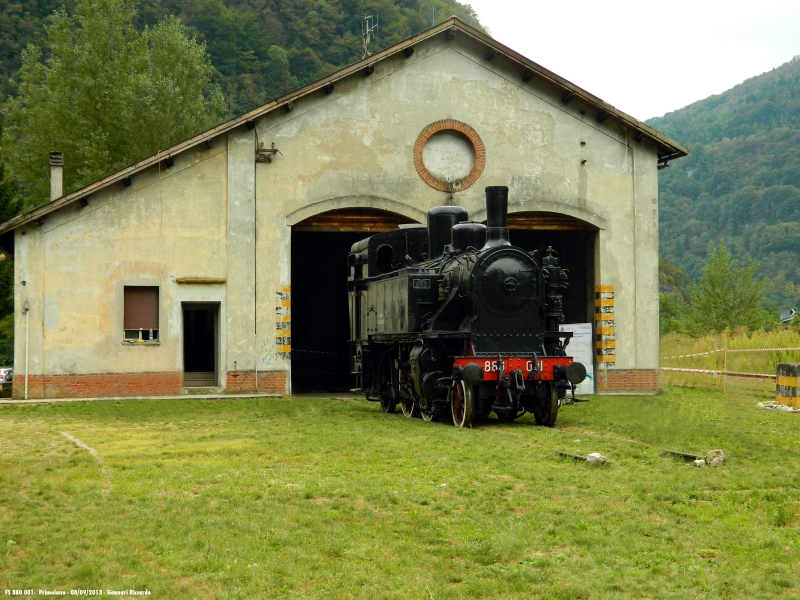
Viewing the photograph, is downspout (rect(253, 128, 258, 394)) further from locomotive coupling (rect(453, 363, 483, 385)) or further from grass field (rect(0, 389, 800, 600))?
locomotive coupling (rect(453, 363, 483, 385))

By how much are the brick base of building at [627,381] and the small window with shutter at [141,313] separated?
9927mm

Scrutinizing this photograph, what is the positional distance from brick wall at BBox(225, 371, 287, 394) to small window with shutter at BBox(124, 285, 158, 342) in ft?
6.15

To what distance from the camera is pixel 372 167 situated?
22203 millimetres

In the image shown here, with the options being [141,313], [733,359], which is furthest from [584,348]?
[141,313]

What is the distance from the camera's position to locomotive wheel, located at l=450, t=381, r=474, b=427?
1414cm

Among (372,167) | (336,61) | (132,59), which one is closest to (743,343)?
(372,167)

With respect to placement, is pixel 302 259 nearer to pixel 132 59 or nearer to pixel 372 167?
pixel 372 167

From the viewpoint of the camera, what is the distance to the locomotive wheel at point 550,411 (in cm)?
1448

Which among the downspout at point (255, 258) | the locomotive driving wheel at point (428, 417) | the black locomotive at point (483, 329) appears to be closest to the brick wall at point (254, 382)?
the downspout at point (255, 258)

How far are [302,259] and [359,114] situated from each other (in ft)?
24.8

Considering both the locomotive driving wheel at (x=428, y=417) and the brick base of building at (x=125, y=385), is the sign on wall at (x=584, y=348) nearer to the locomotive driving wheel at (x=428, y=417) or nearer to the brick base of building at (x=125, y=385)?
the brick base of building at (x=125, y=385)

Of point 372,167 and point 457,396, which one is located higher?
point 372,167

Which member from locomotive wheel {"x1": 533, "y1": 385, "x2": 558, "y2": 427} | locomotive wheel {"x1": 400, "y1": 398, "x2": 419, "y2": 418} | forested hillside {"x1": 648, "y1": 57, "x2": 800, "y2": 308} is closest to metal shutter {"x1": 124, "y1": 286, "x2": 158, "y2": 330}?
locomotive wheel {"x1": 400, "y1": 398, "x2": 419, "y2": 418}

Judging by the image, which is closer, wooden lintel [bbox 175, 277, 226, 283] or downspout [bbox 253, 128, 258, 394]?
wooden lintel [bbox 175, 277, 226, 283]
